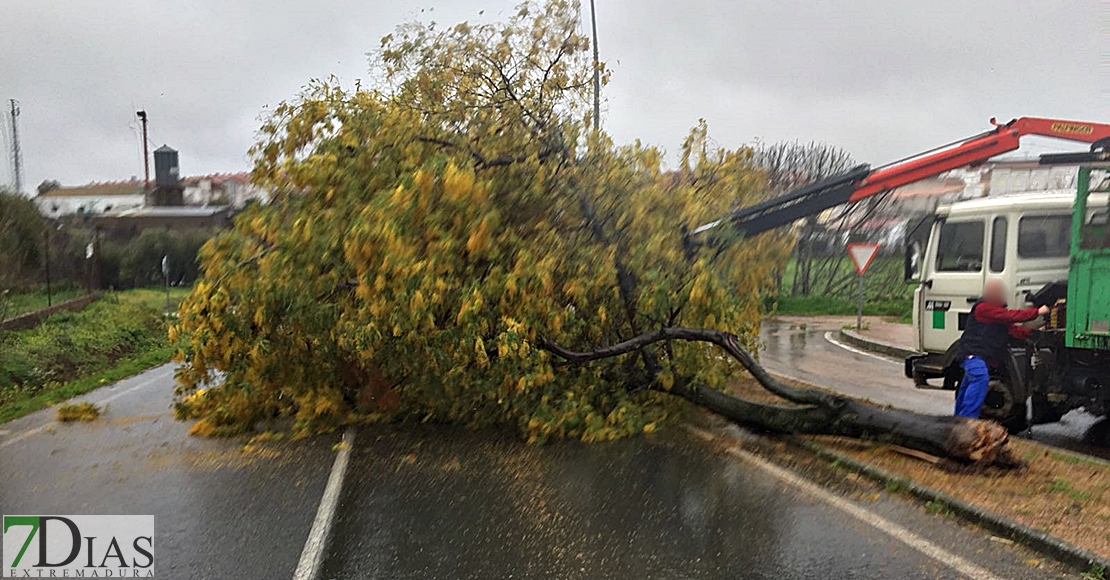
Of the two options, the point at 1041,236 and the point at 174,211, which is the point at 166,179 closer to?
the point at 174,211

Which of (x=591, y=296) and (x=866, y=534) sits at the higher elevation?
(x=591, y=296)

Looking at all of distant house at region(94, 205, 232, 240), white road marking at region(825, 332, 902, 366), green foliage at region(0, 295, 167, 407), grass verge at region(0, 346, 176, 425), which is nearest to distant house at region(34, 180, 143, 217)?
distant house at region(94, 205, 232, 240)

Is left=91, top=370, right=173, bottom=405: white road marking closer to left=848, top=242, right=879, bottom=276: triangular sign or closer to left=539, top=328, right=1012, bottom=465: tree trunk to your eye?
left=539, top=328, right=1012, bottom=465: tree trunk

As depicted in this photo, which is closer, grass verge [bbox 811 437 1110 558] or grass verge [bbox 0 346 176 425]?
grass verge [bbox 811 437 1110 558]

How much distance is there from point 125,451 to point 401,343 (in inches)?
129

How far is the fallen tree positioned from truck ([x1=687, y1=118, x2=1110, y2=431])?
42.8 inches

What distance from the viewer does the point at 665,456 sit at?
25.8 feet

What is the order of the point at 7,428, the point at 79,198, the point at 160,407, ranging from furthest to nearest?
the point at 79,198 < the point at 160,407 < the point at 7,428

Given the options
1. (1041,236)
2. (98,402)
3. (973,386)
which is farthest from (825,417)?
(98,402)

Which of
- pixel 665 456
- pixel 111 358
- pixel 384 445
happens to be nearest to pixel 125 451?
pixel 384 445

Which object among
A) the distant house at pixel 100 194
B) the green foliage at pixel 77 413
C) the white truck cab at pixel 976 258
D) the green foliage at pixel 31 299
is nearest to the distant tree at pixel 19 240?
the green foliage at pixel 31 299

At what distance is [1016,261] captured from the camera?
8625 mm

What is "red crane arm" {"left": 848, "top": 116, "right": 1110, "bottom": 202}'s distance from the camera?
935 centimetres

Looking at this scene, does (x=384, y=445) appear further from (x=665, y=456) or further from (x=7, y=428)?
(x=7, y=428)
